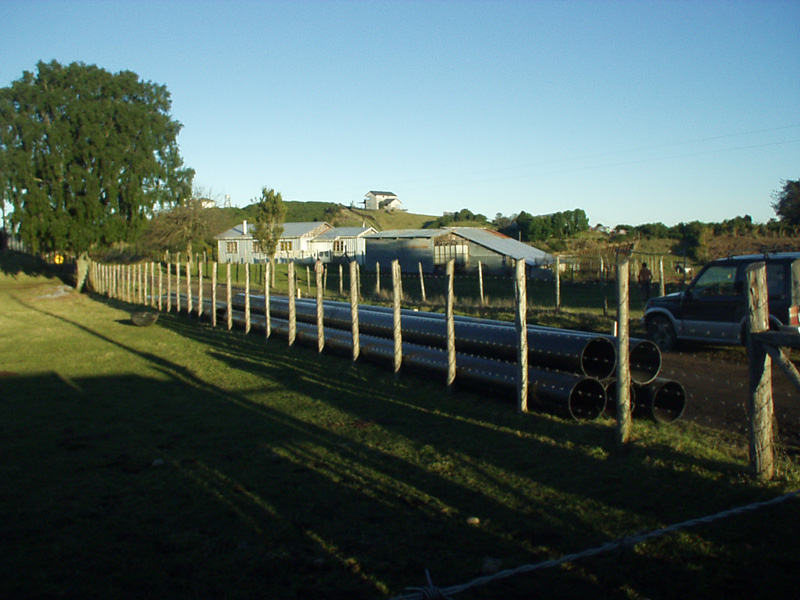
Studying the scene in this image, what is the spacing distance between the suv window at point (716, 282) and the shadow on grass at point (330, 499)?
22.8 ft

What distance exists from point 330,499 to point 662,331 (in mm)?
11043

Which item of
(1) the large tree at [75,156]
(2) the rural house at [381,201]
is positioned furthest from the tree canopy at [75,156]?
(2) the rural house at [381,201]

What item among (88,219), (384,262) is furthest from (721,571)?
(384,262)

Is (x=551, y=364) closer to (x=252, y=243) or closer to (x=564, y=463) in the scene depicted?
(x=564, y=463)

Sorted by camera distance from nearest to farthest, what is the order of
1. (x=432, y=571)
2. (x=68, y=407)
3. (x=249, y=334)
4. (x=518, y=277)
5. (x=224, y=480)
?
(x=432, y=571)
(x=224, y=480)
(x=518, y=277)
(x=68, y=407)
(x=249, y=334)

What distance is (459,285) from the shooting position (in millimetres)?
39469

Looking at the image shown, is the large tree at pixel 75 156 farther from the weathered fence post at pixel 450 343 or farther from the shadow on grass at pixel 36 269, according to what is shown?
the weathered fence post at pixel 450 343

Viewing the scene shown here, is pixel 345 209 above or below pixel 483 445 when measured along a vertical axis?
above

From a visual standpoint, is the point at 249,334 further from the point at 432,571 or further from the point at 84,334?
the point at 432,571

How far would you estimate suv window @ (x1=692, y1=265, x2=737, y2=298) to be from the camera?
43.2 feet

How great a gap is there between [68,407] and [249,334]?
8.88m

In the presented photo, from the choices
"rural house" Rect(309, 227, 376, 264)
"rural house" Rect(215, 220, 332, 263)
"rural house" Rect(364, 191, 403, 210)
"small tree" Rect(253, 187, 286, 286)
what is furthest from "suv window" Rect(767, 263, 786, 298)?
"rural house" Rect(364, 191, 403, 210)

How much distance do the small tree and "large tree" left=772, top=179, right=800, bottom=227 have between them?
37.4 meters

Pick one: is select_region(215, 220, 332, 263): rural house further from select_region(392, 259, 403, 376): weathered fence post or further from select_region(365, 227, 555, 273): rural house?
select_region(392, 259, 403, 376): weathered fence post
